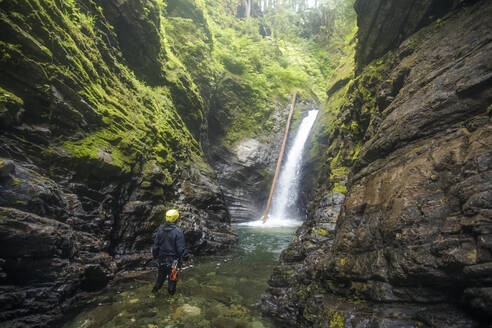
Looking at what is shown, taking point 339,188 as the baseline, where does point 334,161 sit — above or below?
above

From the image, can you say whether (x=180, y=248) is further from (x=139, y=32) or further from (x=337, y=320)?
(x=139, y=32)

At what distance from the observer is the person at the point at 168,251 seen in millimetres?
4859

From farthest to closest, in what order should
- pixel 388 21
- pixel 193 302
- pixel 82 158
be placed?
pixel 388 21 → pixel 82 158 → pixel 193 302

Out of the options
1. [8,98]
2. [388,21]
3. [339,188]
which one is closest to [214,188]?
[339,188]

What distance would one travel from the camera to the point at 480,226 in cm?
207

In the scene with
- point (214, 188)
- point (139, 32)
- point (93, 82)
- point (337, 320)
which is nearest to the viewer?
point (337, 320)

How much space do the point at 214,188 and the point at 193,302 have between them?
6.20 meters

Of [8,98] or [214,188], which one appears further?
[214,188]

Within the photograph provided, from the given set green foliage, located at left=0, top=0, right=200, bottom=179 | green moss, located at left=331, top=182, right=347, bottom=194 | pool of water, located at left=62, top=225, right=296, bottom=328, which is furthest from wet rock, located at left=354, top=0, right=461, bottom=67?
green foliage, located at left=0, top=0, right=200, bottom=179

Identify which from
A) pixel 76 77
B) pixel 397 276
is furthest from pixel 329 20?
pixel 397 276

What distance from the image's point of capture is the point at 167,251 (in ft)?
16.2

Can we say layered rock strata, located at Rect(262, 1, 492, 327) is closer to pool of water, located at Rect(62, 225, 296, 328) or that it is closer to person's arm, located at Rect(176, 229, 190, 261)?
pool of water, located at Rect(62, 225, 296, 328)

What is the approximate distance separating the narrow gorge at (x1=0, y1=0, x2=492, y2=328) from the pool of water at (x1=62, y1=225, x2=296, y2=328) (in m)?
0.04

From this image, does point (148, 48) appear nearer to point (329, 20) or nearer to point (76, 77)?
point (76, 77)
